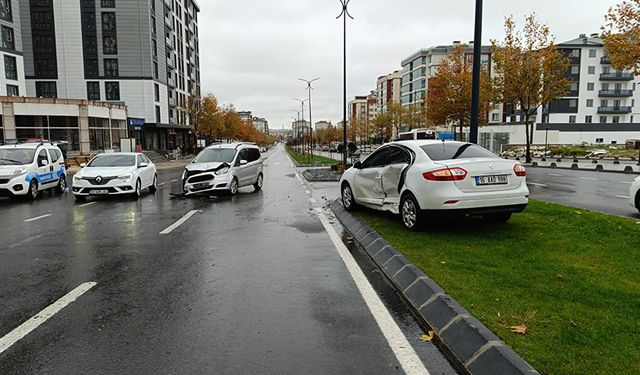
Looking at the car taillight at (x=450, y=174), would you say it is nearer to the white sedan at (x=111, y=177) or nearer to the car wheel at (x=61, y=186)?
the white sedan at (x=111, y=177)

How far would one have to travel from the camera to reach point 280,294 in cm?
516

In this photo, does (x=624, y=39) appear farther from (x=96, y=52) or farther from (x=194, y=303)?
(x=96, y=52)

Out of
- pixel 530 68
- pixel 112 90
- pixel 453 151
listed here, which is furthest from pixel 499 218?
pixel 112 90

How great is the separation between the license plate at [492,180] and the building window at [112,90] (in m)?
59.1

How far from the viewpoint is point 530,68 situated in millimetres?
32938

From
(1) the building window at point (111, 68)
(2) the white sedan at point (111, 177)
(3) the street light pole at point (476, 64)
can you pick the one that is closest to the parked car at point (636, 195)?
(3) the street light pole at point (476, 64)

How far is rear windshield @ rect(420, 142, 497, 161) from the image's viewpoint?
25.9 ft

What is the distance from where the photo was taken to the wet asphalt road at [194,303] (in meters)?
3.59

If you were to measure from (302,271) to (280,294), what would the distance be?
96cm

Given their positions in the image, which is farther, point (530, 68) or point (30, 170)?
point (530, 68)

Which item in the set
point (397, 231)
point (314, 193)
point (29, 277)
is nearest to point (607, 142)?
point (314, 193)

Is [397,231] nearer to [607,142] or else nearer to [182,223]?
[182,223]

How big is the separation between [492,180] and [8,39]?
→ 58480 millimetres

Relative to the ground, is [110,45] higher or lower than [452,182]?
higher
